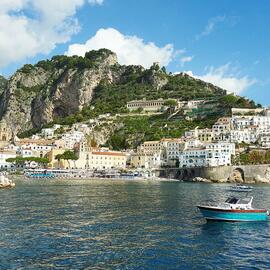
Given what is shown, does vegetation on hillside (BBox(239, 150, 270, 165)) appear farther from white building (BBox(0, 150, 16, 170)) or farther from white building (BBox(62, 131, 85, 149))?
white building (BBox(0, 150, 16, 170))

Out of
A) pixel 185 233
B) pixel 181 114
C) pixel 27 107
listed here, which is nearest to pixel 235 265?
pixel 185 233

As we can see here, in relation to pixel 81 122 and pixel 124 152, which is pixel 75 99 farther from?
pixel 124 152

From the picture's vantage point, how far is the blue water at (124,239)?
1875 cm

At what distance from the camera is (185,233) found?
25.5 meters

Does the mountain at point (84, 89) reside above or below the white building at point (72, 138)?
above

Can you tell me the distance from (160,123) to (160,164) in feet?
65.1

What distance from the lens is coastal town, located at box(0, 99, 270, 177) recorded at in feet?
330

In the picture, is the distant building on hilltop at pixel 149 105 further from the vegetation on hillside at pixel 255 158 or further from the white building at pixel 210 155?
the vegetation on hillside at pixel 255 158

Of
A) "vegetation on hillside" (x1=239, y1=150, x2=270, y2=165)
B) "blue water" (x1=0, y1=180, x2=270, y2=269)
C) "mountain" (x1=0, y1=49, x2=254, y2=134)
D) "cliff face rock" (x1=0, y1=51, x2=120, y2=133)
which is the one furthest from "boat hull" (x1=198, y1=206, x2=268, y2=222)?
"cliff face rock" (x1=0, y1=51, x2=120, y2=133)

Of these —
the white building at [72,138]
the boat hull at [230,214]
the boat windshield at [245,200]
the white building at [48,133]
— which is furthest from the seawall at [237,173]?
the boat hull at [230,214]

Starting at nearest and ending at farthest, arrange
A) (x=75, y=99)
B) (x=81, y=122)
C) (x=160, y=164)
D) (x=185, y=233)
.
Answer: (x=185, y=233)
(x=160, y=164)
(x=81, y=122)
(x=75, y=99)

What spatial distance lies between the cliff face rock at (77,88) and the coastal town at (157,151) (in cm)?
3382

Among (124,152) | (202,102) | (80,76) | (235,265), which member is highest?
(80,76)

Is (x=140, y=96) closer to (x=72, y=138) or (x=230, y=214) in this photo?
(x=72, y=138)
